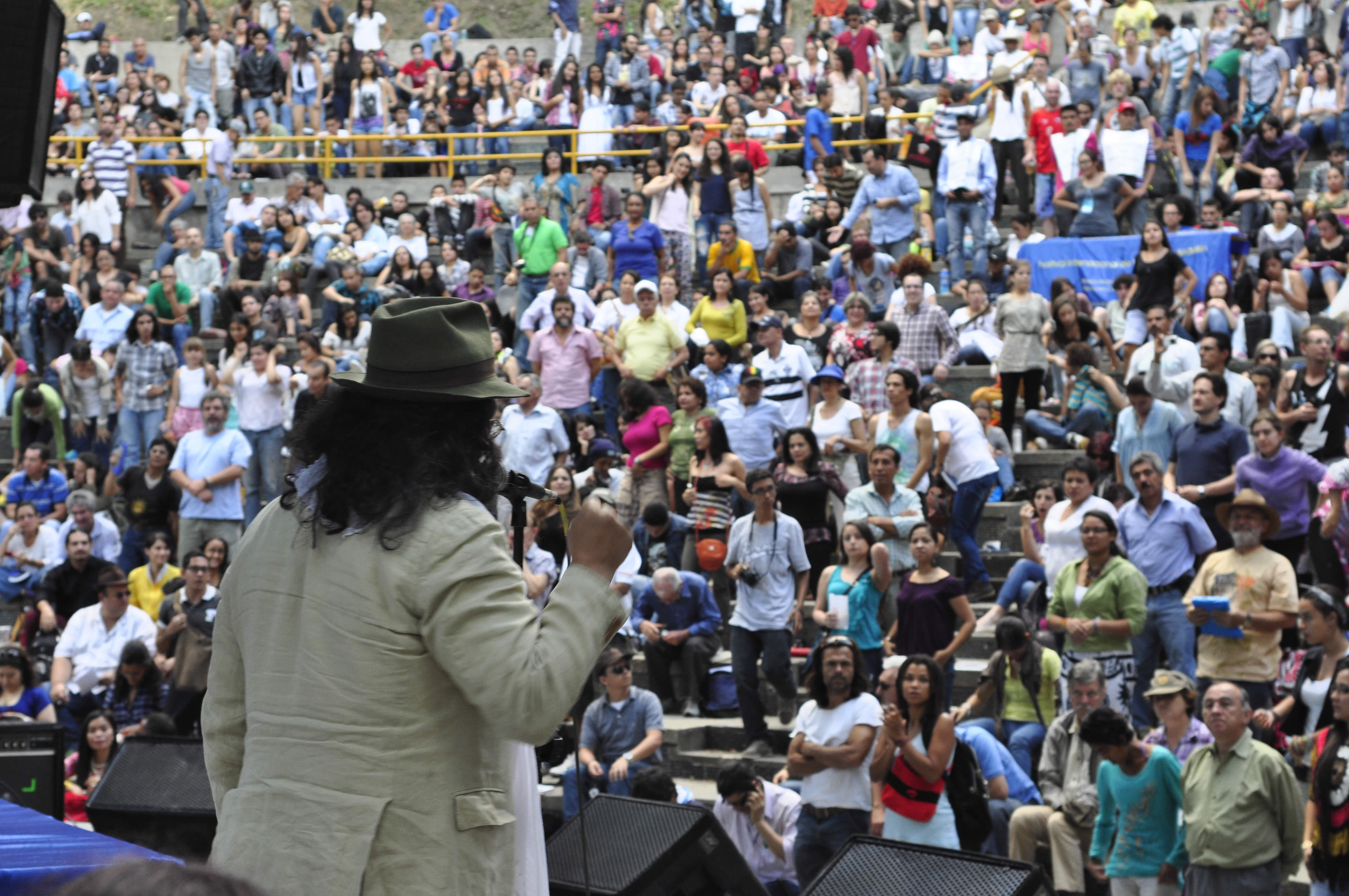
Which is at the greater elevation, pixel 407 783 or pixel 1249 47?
pixel 1249 47

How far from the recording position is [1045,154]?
1509 cm

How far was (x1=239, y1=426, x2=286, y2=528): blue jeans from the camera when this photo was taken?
42.5 ft

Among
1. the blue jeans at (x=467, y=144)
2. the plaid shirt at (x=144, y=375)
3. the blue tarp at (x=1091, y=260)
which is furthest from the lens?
the blue jeans at (x=467, y=144)

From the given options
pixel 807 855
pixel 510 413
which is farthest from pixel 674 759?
pixel 510 413

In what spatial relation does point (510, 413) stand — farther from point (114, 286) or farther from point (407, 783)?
point (407, 783)

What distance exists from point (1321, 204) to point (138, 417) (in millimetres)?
9739

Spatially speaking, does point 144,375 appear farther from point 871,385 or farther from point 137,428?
point 871,385

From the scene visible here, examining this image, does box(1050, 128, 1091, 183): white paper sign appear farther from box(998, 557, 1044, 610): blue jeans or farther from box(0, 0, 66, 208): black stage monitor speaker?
box(0, 0, 66, 208): black stage monitor speaker

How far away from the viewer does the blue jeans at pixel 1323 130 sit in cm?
1519

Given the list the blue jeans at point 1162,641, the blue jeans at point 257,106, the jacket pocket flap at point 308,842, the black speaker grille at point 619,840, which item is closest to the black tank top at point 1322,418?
the blue jeans at point 1162,641

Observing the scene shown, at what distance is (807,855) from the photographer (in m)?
7.49

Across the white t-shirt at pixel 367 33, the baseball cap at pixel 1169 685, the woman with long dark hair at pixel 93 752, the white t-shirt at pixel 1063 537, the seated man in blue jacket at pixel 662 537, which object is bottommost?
the woman with long dark hair at pixel 93 752

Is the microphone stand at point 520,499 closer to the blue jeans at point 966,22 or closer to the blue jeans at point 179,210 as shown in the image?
the blue jeans at point 179,210

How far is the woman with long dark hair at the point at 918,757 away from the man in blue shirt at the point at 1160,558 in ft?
6.04
